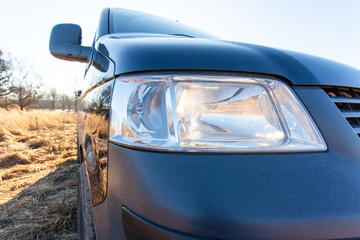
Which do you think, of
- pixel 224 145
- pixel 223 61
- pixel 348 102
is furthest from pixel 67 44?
pixel 348 102

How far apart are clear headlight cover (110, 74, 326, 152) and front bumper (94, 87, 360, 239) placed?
2.4 inches

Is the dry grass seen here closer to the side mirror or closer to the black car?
the black car

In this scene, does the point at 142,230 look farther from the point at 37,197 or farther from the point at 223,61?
the point at 37,197

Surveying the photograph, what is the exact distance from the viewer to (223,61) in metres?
0.72

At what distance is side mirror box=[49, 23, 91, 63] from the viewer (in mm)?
1472

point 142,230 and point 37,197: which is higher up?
point 142,230

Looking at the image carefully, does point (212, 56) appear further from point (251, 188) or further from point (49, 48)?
point (49, 48)

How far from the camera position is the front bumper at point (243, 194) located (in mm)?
510

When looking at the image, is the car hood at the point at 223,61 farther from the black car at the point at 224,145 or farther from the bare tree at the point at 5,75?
the bare tree at the point at 5,75

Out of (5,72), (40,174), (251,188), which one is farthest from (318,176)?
(5,72)

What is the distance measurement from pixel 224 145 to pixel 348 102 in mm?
571

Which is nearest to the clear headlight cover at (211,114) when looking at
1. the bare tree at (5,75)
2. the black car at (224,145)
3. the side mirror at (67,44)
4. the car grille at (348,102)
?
the black car at (224,145)

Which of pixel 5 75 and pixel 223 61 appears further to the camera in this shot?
pixel 5 75

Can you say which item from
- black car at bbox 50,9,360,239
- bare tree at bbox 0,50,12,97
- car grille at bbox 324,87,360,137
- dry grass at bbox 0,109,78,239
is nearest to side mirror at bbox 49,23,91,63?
black car at bbox 50,9,360,239
